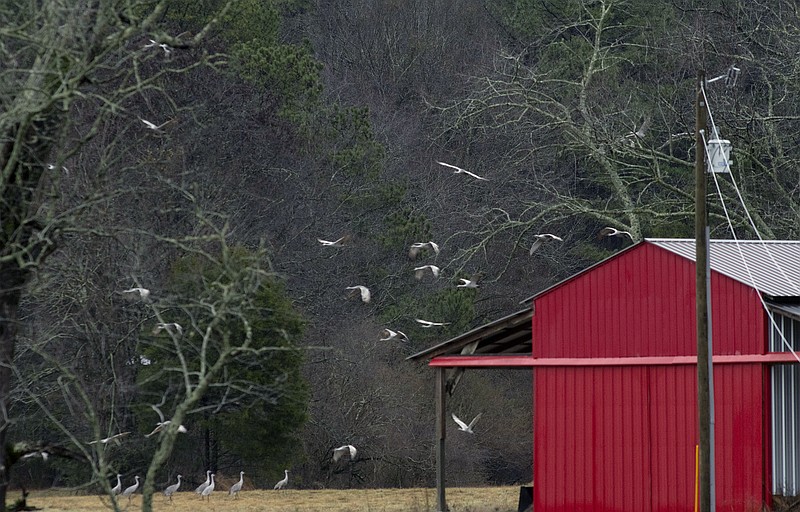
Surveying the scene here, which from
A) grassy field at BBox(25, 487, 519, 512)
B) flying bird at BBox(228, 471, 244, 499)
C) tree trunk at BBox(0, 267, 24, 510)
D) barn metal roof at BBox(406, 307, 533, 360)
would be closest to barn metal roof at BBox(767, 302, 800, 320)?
barn metal roof at BBox(406, 307, 533, 360)

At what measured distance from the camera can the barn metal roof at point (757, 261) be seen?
21.1 meters

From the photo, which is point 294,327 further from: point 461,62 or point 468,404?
point 461,62

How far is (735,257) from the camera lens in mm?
23031

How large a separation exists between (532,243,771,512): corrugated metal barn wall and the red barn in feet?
0.06

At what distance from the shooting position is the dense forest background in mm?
33688

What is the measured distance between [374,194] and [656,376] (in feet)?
72.1

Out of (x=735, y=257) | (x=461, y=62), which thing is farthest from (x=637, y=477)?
(x=461, y=62)

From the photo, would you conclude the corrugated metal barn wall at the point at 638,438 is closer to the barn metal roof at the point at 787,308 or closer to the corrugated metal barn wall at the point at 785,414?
the corrugated metal barn wall at the point at 785,414

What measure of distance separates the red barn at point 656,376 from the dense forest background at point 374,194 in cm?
638

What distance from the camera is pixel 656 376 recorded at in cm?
2197

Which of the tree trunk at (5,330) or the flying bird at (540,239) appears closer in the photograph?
the tree trunk at (5,330)

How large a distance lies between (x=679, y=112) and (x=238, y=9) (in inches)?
542

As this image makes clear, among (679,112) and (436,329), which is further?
(436,329)

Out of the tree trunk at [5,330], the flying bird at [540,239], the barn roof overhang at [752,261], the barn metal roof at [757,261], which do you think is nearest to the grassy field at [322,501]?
the flying bird at [540,239]
